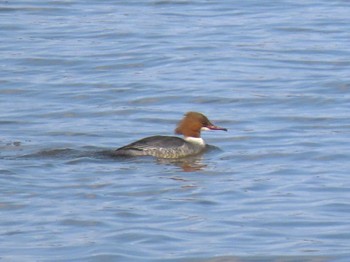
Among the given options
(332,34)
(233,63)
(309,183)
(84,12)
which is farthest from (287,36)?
(309,183)

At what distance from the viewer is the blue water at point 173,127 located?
1157 centimetres

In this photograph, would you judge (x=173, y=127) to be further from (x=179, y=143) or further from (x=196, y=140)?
(x=179, y=143)

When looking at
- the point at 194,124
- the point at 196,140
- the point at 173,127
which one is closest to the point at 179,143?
the point at 196,140

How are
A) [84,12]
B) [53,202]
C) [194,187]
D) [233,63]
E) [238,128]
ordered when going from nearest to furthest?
[53,202] < [194,187] < [238,128] < [233,63] < [84,12]

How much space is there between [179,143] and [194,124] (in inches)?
→ 16.1

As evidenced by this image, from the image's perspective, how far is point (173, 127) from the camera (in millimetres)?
16641

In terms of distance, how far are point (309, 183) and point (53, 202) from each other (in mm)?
2486

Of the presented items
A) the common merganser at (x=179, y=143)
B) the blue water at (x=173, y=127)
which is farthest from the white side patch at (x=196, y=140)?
the blue water at (x=173, y=127)

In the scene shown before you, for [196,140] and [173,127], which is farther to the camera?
[173,127]

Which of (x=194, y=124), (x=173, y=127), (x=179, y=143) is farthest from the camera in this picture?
(x=173, y=127)

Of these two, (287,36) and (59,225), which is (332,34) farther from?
(59,225)

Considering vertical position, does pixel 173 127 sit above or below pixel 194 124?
below

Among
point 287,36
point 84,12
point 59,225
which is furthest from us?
point 84,12

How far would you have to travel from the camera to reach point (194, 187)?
44.7 feet
